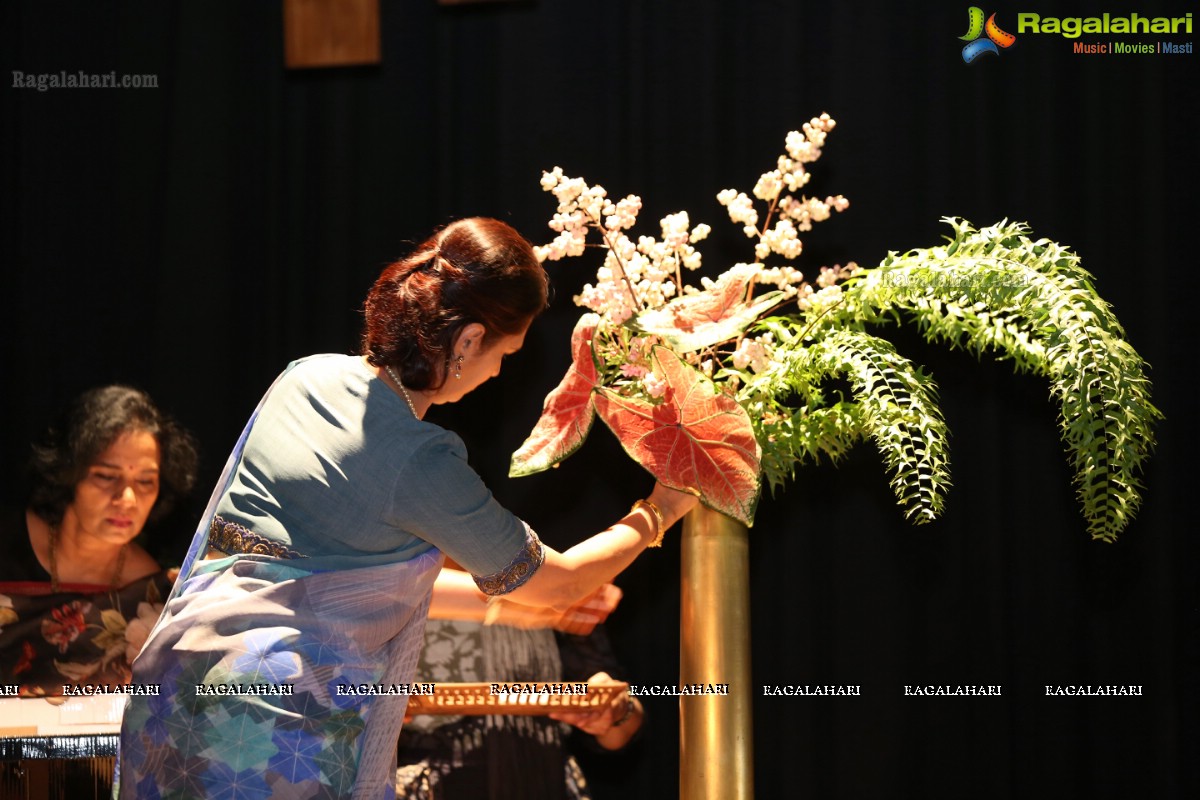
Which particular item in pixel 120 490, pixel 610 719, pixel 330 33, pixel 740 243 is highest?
pixel 330 33

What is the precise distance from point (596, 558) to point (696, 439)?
0.21 m

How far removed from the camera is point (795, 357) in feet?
5.42

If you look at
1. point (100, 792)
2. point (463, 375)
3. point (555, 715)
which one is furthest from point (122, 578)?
point (463, 375)

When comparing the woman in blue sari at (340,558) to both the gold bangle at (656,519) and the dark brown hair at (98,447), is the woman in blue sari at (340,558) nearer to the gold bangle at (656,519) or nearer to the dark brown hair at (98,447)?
the gold bangle at (656,519)

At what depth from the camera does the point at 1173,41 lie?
A: 2.27 meters

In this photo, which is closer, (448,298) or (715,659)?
(448,298)

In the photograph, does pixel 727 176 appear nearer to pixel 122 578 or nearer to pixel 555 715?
pixel 555 715

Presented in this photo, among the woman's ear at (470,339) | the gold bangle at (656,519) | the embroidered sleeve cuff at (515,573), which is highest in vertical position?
the woman's ear at (470,339)

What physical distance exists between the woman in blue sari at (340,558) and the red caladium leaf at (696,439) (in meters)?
0.20

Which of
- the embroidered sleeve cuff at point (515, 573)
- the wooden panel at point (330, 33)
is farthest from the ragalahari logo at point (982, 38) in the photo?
the embroidered sleeve cuff at point (515, 573)

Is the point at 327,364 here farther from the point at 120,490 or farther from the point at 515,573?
the point at 120,490

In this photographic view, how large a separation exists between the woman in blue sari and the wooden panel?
1.13 meters

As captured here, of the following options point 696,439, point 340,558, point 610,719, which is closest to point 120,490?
point 610,719

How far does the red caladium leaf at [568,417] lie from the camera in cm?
164
